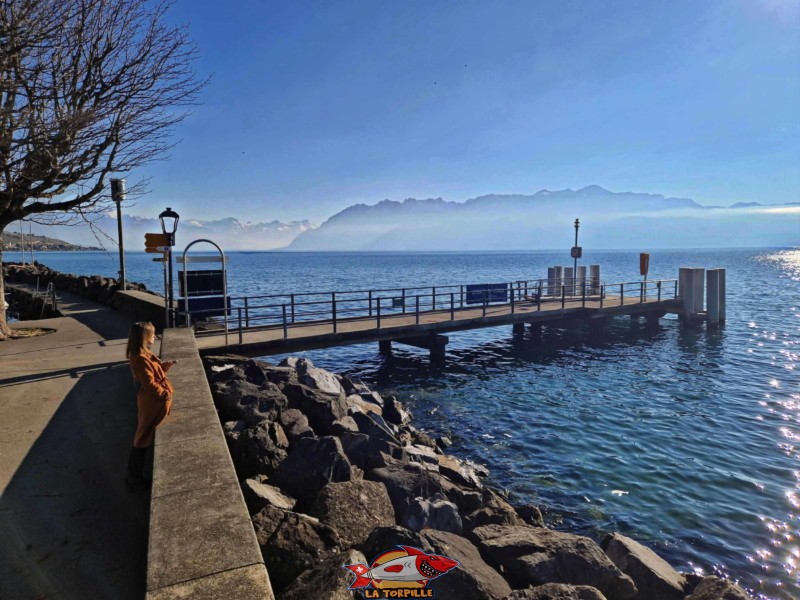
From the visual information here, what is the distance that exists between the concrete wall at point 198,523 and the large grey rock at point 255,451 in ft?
2.44

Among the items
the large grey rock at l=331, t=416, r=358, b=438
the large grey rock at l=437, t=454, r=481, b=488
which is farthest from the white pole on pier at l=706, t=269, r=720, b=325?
the large grey rock at l=331, t=416, r=358, b=438

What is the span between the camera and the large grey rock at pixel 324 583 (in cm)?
329

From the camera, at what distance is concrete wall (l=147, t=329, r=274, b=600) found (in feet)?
9.40

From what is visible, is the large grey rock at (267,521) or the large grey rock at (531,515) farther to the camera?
the large grey rock at (531,515)

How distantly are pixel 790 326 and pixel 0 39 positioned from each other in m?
33.0

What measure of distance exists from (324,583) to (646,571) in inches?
159

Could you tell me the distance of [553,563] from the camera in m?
5.06

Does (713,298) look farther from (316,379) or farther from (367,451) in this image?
(367,451)

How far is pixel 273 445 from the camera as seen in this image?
608 centimetres

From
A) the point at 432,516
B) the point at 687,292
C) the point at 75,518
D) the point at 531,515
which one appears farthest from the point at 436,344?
the point at 687,292

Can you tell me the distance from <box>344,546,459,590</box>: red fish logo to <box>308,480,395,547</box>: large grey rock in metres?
0.44

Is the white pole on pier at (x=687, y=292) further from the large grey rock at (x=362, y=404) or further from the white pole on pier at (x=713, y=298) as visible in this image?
the large grey rock at (x=362, y=404)

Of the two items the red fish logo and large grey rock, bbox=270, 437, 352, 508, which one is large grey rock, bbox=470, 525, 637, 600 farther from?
large grey rock, bbox=270, 437, 352, 508

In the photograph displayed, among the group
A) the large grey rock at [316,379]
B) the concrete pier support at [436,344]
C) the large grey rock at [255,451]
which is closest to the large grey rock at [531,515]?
the large grey rock at [255,451]
